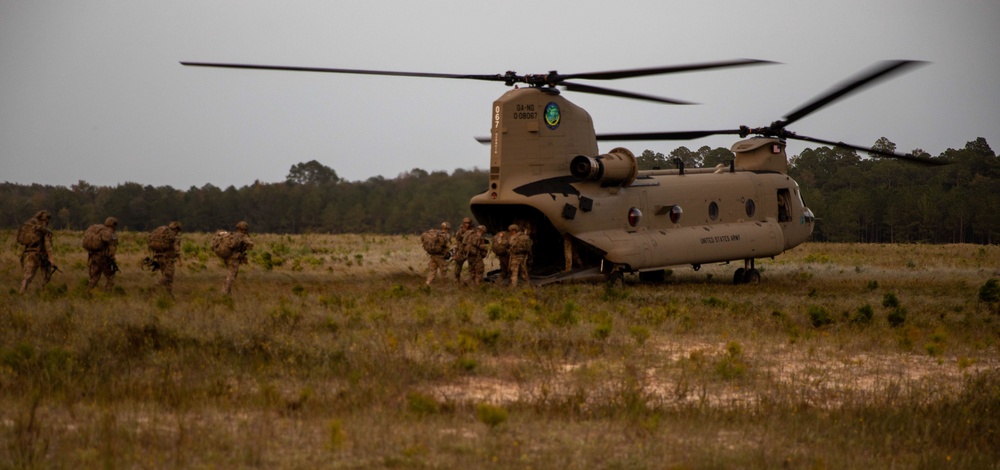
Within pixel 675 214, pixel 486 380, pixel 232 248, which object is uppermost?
pixel 675 214

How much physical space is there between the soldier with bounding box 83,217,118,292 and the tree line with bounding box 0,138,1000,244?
2400 cm

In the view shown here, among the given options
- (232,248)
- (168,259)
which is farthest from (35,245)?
(232,248)

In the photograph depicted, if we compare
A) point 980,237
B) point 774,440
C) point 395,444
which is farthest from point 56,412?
point 980,237

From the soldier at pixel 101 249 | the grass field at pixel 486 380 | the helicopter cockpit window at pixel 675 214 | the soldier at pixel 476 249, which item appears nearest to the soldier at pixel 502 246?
the soldier at pixel 476 249

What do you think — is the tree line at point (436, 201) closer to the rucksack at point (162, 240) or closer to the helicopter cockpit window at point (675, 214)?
the helicopter cockpit window at point (675, 214)

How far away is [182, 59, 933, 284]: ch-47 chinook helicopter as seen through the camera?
74.0 feet

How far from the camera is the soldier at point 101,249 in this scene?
63.9 feet

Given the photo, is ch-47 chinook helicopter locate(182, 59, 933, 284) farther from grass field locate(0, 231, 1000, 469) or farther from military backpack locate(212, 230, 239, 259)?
military backpack locate(212, 230, 239, 259)

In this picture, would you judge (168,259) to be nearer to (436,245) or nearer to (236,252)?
(236,252)

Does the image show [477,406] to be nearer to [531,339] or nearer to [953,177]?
[531,339]

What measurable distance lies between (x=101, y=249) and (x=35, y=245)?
1.23 m

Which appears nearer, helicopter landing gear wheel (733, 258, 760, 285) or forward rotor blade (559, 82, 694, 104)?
forward rotor blade (559, 82, 694, 104)

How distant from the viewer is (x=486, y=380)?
42.0 feet

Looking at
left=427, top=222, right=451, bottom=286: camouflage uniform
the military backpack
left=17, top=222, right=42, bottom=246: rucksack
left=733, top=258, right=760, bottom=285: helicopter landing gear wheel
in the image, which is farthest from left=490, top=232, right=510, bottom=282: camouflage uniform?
left=17, top=222, right=42, bottom=246: rucksack
